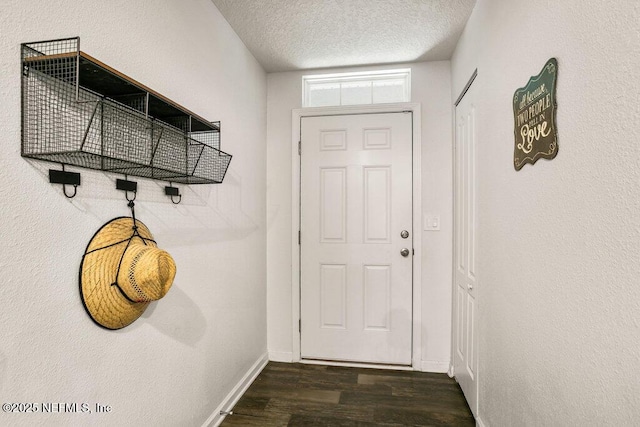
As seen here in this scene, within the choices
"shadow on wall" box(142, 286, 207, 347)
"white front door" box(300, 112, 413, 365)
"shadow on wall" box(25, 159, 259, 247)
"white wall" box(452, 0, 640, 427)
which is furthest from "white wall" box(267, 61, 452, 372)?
"shadow on wall" box(142, 286, 207, 347)

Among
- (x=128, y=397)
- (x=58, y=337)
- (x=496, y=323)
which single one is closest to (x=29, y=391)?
(x=58, y=337)

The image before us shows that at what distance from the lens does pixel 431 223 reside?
106 inches

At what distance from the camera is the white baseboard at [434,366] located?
2658mm

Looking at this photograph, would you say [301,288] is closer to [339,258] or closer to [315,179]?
[339,258]

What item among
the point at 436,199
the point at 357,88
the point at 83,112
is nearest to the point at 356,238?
the point at 436,199

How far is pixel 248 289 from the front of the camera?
99.0 inches

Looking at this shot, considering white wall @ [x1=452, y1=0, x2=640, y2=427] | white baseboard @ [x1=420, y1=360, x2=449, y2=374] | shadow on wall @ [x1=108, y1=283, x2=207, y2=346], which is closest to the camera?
white wall @ [x1=452, y1=0, x2=640, y2=427]

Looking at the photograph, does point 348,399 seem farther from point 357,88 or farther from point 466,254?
point 357,88

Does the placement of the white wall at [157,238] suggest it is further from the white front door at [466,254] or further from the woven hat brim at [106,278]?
the white front door at [466,254]

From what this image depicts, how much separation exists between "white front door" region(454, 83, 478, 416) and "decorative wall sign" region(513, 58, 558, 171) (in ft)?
2.39

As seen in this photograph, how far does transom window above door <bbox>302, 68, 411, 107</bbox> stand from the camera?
2822 millimetres

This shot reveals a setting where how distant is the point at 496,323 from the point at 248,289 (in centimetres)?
165

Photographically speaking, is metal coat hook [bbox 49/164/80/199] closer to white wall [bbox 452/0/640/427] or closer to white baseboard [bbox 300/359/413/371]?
white wall [bbox 452/0/640/427]

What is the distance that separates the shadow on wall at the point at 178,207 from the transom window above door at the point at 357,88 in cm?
113
